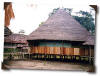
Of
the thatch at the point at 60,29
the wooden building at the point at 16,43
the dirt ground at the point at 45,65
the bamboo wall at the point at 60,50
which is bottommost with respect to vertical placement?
the dirt ground at the point at 45,65

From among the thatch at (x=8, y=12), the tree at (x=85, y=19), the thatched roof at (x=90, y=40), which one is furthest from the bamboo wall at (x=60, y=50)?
the thatch at (x=8, y=12)

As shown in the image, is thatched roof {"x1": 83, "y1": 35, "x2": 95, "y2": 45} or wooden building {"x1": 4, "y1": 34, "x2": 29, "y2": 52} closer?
thatched roof {"x1": 83, "y1": 35, "x2": 95, "y2": 45}

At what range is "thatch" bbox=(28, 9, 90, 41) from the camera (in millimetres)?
4617

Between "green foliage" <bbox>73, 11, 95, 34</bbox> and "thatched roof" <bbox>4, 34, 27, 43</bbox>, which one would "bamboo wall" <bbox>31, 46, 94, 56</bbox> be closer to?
"thatched roof" <bbox>4, 34, 27, 43</bbox>

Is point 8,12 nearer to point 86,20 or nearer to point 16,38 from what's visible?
point 16,38

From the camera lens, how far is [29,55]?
468 centimetres

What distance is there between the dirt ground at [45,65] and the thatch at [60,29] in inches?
15.9

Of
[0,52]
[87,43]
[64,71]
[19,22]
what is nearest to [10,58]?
[0,52]

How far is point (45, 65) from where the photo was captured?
4.66 m

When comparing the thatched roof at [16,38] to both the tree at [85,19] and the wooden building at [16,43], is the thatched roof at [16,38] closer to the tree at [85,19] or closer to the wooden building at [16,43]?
the wooden building at [16,43]

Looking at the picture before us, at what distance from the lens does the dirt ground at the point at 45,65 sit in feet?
15.1

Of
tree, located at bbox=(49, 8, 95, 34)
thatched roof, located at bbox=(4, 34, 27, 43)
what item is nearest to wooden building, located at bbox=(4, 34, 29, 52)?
thatched roof, located at bbox=(4, 34, 27, 43)

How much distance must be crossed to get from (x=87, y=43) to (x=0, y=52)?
4.76ft

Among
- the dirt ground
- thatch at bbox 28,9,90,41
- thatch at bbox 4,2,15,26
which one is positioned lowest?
the dirt ground
